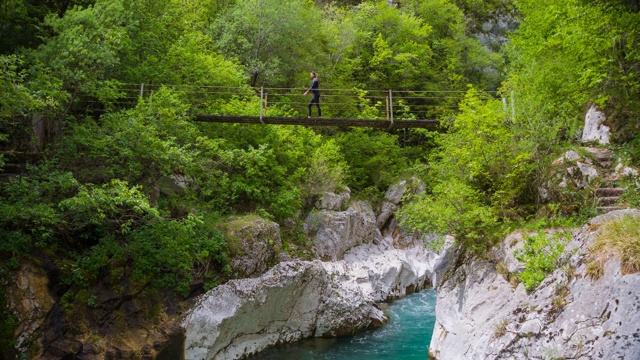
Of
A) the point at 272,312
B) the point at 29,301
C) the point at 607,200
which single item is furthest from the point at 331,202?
the point at 29,301

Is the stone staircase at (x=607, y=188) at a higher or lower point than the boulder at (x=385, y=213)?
higher

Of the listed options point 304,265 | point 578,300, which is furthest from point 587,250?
point 304,265

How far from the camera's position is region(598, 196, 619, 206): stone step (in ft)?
30.8

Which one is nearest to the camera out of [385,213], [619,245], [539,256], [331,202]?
[619,245]

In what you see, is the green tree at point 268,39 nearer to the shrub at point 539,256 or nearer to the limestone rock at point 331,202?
the limestone rock at point 331,202

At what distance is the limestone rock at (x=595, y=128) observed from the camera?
1130 centimetres

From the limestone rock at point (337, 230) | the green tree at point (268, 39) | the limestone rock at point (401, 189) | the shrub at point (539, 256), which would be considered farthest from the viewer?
the green tree at point (268, 39)

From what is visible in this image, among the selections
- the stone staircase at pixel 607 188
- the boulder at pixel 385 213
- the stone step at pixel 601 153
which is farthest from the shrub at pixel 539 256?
the boulder at pixel 385 213

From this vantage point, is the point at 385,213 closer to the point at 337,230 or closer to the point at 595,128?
the point at 337,230

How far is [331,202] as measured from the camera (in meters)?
17.8

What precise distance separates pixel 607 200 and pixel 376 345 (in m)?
6.16

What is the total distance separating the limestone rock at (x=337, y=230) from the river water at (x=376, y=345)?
3233 mm

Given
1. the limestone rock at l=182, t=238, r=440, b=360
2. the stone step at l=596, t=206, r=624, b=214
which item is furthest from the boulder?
the stone step at l=596, t=206, r=624, b=214

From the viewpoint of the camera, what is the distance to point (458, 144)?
12.3 m
